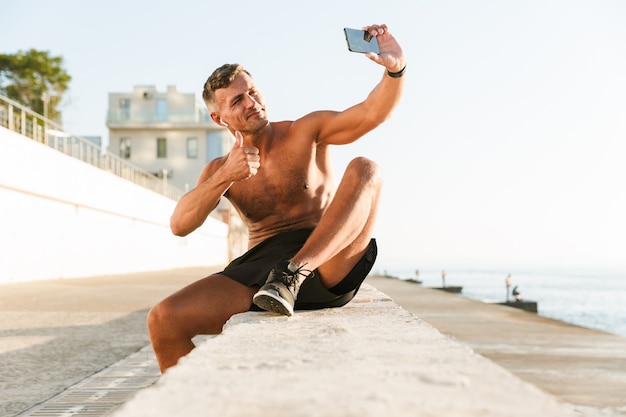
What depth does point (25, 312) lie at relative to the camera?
878 cm

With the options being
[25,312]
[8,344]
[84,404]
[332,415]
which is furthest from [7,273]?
[332,415]

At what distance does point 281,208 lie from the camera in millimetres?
3809

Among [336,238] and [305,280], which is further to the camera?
[305,280]

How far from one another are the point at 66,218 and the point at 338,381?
21.7 metres

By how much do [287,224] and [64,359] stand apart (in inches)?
89.7

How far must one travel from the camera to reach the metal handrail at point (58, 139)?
1746 cm

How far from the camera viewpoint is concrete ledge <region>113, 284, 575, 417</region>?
132 centimetres

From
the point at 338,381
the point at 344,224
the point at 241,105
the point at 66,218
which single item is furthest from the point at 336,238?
the point at 66,218

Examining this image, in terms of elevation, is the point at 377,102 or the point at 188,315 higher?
the point at 377,102

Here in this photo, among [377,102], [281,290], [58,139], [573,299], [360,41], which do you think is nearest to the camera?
[281,290]

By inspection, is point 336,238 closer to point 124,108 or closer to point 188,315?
point 188,315

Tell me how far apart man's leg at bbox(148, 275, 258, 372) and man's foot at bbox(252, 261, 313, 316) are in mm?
410

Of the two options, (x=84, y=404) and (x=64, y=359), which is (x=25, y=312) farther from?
(x=84, y=404)

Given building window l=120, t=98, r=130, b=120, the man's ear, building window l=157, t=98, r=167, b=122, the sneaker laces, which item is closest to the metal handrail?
the man's ear
